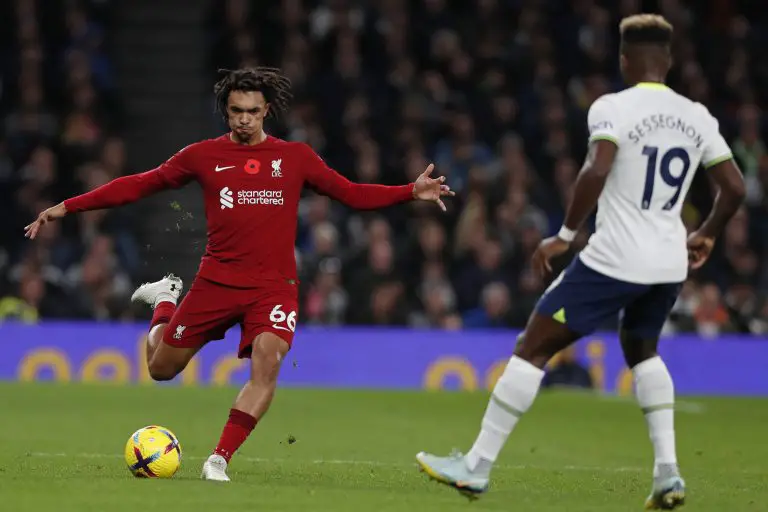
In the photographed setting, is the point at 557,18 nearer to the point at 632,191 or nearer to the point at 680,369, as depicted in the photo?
the point at 680,369

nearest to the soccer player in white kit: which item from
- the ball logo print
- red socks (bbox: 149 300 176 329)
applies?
the ball logo print

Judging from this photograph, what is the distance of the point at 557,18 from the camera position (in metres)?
22.5

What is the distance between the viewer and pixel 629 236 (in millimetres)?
7188

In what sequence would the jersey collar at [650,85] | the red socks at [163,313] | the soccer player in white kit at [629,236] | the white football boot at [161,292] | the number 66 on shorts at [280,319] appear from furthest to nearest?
the white football boot at [161,292] < the red socks at [163,313] < the number 66 on shorts at [280,319] < the jersey collar at [650,85] < the soccer player in white kit at [629,236]

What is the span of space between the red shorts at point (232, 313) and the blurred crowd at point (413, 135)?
9.05 meters

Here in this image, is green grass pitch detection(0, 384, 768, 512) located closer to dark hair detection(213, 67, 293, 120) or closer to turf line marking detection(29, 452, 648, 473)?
turf line marking detection(29, 452, 648, 473)

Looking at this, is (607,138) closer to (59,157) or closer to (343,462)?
(343,462)

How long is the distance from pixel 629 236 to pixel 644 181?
262mm

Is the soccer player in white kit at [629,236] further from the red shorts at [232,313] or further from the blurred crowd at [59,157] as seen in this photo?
the blurred crowd at [59,157]

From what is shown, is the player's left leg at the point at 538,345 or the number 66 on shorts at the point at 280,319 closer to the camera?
the player's left leg at the point at 538,345

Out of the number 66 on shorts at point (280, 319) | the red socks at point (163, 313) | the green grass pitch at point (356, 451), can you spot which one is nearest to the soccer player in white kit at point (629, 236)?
the green grass pitch at point (356, 451)

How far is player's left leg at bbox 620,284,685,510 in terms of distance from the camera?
7.30 metres

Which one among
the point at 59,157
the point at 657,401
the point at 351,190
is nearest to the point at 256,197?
the point at 351,190

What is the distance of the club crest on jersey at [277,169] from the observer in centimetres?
864
